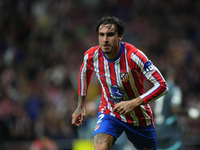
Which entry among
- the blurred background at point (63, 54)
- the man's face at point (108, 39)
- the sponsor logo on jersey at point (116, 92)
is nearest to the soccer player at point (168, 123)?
the blurred background at point (63, 54)

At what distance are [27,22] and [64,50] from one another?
1954mm

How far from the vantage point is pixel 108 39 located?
12.3 ft

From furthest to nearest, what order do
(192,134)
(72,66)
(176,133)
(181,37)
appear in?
(181,37)
(72,66)
(192,134)
(176,133)

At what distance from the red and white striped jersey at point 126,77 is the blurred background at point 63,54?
3034 millimetres

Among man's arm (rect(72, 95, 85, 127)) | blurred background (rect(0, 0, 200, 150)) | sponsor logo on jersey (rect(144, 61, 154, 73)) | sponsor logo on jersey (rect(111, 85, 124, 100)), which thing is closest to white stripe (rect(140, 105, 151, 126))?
sponsor logo on jersey (rect(111, 85, 124, 100))

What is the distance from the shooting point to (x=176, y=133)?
18.8ft

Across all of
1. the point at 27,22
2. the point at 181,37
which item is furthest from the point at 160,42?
the point at 27,22

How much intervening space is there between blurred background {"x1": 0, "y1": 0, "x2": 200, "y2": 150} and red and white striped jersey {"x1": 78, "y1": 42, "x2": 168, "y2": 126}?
3034 millimetres

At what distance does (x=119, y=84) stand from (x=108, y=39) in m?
0.55

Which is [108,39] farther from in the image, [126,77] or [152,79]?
[152,79]

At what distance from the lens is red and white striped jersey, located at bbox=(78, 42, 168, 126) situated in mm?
3656

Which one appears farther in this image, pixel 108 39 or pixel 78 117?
pixel 78 117

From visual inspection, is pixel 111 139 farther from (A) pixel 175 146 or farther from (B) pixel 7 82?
(B) pixel 7 82

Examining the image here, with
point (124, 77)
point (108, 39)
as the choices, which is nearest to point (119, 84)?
point (124, 77)
